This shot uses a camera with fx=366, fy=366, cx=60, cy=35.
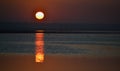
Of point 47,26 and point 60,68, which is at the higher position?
point 47,26

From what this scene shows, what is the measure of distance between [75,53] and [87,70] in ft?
12.7

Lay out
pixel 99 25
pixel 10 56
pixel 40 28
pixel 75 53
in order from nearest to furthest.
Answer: pixel 10 56 < pixel 75 53 < pixel 40 28 < pixel 99 25

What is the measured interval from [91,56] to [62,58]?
1275 millimetres

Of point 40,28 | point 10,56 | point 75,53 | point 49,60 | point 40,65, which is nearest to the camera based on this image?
point 40,65

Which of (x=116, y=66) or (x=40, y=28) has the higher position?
(x=40, y=28)

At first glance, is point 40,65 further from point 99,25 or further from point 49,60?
point 99,25

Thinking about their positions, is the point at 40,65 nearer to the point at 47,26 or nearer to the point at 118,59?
the point at 118,59

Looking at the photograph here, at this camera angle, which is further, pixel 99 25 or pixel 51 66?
pixel 99 25

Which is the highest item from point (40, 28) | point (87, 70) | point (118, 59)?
point (40, 28)

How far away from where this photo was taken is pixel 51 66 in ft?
39.4

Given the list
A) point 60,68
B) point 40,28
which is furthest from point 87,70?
point 40,28

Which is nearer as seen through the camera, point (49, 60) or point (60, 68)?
point (60, 68)

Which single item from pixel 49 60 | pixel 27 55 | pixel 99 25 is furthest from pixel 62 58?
pixel 99 25

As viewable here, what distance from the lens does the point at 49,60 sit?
520 inches
